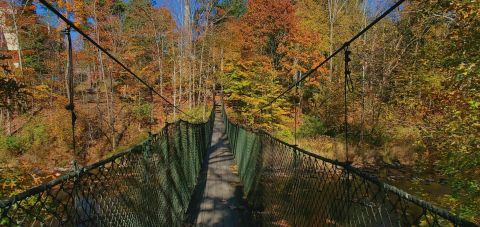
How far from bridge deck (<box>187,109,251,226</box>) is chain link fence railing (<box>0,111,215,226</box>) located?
302 mm

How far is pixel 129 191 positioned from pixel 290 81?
64.0ft

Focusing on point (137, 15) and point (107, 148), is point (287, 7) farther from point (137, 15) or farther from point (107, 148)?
point (107, 148)

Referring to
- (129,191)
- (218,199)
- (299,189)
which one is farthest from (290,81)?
(129,191)

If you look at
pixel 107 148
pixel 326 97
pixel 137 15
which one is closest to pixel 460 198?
pixel 326 97

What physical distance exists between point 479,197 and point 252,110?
13627 millimetres

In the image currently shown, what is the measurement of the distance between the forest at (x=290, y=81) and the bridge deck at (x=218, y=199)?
5.77 ft

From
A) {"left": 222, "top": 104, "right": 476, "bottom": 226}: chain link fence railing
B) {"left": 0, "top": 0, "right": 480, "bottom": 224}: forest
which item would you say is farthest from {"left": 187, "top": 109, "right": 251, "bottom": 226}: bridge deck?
{"left": 0, "top": 0, "right": 480, "bottom": 224}: forest

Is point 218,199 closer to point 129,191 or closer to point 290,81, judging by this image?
point 129,191

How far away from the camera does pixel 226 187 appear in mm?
6469

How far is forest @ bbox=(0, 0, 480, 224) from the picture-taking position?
5.10m

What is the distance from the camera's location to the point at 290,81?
21328mm

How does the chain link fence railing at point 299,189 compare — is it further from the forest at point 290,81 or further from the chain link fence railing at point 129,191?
the forest at point 290,81

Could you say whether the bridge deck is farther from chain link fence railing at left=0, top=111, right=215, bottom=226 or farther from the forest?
the forest

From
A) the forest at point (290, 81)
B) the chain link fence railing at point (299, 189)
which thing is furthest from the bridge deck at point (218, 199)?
the forest at point (290, 81)
